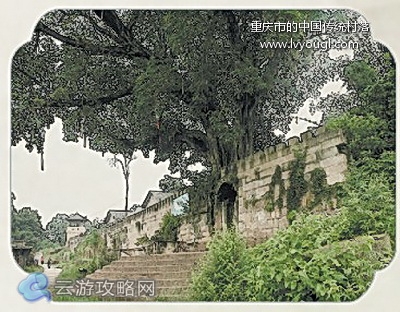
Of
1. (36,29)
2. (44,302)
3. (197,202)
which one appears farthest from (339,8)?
(44,302)

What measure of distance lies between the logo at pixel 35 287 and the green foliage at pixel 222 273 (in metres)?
0.29

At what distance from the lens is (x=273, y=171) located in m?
1.58

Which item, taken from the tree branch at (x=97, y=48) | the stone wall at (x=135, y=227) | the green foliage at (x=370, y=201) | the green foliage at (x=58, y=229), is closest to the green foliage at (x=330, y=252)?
the green foliage at (x=370, y=201)

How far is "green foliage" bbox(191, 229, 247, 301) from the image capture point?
5.13 ft

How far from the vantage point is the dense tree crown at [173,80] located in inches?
61.6

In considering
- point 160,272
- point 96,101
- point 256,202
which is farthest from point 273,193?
point 96,101

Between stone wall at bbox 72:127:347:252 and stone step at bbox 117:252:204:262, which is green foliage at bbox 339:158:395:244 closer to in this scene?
stone wall at bbox 72:127:347:252

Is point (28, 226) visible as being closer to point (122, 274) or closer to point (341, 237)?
point (122, 274)

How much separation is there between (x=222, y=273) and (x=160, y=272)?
123 millimetres

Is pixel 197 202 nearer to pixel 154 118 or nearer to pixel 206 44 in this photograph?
pixel 154 118

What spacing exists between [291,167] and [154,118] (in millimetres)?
286

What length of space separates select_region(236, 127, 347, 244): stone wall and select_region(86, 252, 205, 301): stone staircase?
12 cm

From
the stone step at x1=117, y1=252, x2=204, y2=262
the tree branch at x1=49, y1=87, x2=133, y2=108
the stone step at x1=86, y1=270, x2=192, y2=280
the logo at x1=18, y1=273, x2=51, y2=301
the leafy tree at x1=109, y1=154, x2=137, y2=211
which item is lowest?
the logo at x1=18, y1=273, x2=51, y2=301

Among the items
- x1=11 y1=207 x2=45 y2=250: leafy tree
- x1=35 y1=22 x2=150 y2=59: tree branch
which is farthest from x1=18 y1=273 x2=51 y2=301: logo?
x1=35 y1=22 x2=150 y2=59: tree branch
